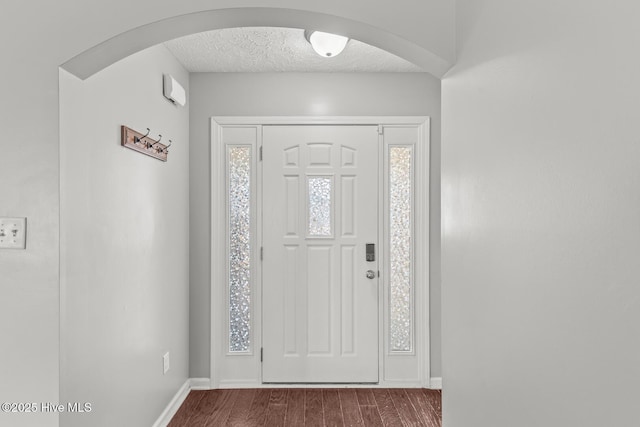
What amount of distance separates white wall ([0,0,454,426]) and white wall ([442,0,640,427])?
0.28m

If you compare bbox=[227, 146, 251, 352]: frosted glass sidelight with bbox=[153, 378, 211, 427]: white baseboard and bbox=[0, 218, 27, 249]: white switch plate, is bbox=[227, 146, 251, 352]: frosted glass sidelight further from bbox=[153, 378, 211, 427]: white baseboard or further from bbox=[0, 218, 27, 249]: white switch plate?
bbox=[0, 218, 27, 249]: white switch plate

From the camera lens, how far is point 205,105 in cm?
376

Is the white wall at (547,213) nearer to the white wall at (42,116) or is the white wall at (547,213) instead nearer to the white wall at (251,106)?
the white wall at (42,116)

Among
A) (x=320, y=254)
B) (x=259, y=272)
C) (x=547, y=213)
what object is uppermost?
(x=547, y=213)

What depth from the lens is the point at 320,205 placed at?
3.79 metres

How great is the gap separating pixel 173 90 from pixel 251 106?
73 cm

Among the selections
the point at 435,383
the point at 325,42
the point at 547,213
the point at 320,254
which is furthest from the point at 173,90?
the point at 435,383

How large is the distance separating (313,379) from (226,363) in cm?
69

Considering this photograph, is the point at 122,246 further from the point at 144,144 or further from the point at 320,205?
the point at 320,205

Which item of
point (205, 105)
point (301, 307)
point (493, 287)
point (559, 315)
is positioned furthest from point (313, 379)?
point (559, 315)

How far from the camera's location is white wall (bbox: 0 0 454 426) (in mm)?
1599

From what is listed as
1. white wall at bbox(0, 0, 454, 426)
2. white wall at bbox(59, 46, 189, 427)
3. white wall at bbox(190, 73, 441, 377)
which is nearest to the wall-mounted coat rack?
white wall at bbox(59, 46, 189, 427)

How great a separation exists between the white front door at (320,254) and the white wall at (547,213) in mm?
2204

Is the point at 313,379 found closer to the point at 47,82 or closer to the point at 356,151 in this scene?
the point at 356,151
